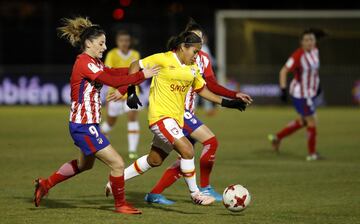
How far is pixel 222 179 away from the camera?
11562 millimetres

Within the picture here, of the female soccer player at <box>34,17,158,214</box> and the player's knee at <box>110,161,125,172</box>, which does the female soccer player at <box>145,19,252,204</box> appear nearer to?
the female soccer player at <box>34,17,158,214</box>

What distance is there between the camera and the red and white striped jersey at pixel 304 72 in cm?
1451

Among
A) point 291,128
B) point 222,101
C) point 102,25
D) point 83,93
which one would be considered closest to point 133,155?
point 291,128

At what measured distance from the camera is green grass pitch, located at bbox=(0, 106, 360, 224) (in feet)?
27.9

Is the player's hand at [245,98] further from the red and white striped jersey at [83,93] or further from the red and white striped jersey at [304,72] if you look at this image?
the red and white striped jersey at [304,72]

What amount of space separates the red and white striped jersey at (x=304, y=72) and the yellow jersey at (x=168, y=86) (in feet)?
18.9

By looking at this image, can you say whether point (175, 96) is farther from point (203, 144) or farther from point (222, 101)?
point (203, 144)

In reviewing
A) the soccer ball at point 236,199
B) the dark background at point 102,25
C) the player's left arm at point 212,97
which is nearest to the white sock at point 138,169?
the player's left arm at point 212,97

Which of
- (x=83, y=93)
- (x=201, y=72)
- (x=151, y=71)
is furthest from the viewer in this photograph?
(x=201, y=72)

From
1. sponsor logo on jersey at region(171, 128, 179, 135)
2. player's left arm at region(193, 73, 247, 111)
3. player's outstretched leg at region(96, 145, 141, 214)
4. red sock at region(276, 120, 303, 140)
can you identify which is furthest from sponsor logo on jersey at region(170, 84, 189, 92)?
red sock at region(276, 120, 303, 140)

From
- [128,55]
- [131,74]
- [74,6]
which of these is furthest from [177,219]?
[74,6]

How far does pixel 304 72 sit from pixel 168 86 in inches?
244

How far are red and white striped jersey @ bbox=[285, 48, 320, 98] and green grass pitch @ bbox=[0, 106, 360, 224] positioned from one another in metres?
1.16

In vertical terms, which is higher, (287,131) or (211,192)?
(211,192)
